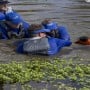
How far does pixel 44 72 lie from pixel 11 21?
4.16m

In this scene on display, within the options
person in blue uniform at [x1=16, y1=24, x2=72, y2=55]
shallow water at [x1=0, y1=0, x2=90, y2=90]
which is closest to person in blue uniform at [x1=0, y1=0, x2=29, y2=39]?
shallow water at [x1=0, y1=0, x2=90, y2=90]

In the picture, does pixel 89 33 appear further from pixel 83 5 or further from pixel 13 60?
pixel 83 5

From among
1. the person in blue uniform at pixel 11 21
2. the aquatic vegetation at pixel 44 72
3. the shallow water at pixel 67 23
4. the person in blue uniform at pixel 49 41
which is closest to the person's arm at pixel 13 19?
the person in blue uniform at pixel 11 21

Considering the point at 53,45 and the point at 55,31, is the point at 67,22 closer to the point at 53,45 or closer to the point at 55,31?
the point at 55,31

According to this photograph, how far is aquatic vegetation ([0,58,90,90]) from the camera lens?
27.8 ft

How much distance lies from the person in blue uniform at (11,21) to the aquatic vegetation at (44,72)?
2713 mm

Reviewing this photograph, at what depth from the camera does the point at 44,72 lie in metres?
9.10

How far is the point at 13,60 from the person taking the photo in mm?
10695

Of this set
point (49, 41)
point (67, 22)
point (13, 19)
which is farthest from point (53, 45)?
point (67, 22)

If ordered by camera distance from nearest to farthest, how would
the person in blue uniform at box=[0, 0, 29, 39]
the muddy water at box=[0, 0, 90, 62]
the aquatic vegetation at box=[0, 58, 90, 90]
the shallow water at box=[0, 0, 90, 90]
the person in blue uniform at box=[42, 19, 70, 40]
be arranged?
the aquatic vegetation at box=[0, 58, 90, 90] → the shallow water at box=[0, 0, 90, 90] → the muddy water at box=[0, 0, 90, 62] → the person in blue uniform at box=[42, 19, 70, 40] → the person in blue uniform at box=[0, 0, 29, 39]

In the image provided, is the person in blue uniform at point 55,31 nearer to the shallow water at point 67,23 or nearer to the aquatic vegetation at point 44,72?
the shallow water at point 67,23

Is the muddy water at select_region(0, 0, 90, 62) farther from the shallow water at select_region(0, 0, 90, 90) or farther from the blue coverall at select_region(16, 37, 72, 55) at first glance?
the blue coverall at select_region(16, 37, 72, 55)

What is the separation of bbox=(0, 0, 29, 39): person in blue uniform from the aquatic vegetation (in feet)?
8.90

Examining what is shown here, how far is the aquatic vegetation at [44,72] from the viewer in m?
8.46
